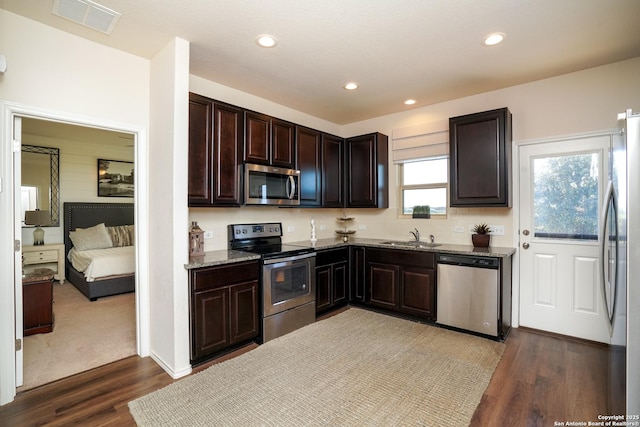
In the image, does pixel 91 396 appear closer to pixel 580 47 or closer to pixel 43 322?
pixel 43 322

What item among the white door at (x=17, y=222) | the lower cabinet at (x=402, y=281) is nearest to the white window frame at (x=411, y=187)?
the lower cabinet at (x=402, y=281)

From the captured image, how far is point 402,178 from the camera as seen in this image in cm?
442

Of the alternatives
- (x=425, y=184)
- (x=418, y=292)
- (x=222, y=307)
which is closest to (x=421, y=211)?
(x=425, y=184)

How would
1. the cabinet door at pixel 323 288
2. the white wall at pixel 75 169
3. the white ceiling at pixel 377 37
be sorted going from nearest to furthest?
the white ceiling at pixel 377 37
the cabinet door at pixel 323 288
the white wall at pixel 75 169

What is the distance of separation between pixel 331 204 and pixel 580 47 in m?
2.94

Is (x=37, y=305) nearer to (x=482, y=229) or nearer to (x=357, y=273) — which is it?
(x=357, y=273)

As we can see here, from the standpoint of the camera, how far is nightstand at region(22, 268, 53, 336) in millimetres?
3199

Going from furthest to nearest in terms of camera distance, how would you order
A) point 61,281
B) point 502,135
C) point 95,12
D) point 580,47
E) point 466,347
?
point 61,281, point 502,135, point 466,347, point 580,47, point 95,12

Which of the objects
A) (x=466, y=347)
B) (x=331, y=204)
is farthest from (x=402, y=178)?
(x=466, y=347)

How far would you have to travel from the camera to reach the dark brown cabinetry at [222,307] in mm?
2525

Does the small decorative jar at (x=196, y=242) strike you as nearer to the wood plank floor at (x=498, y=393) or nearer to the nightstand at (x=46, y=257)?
the wood plank floor at (x=498, y=393)

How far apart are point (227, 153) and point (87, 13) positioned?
1.37 m

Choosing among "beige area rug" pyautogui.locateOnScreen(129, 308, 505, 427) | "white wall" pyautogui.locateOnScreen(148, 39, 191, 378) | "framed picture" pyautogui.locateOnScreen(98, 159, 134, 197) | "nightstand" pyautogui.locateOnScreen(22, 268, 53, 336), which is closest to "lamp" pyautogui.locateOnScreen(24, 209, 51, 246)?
"framed picture" pyautogui.locateOnScreen(98, 159, 134, 197)

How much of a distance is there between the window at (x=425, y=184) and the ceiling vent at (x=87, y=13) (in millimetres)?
3548
